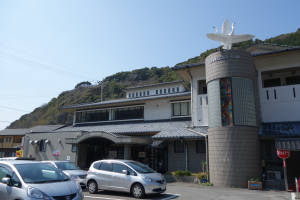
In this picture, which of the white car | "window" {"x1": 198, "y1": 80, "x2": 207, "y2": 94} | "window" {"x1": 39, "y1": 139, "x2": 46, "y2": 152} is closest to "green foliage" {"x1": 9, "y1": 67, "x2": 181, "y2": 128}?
"window" {"x1": 39, "y1": 139, "x2": 46, "y2": 152}

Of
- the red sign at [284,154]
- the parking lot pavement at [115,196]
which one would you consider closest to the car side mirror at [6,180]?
the parking lot pavement at [115,196]

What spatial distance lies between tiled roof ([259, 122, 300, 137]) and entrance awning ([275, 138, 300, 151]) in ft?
2.95

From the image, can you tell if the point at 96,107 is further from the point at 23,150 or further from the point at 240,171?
the point at 240,171

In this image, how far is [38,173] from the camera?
23.6ft

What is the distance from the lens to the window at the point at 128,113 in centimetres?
2464

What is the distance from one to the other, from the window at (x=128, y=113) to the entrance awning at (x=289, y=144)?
1353 cm

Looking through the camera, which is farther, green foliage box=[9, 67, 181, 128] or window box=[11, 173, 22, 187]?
green foliage box=[9, 67, 181, 128]

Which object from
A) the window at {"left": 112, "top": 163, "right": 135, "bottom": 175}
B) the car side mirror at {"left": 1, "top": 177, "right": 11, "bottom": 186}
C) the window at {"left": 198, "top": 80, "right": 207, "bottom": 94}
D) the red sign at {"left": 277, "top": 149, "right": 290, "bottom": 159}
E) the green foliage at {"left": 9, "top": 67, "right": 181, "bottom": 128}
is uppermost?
the green foliage at {"left": 9, "top": 67, "right": 181, "bottom": 128}

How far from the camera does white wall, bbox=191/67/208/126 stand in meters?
18.9

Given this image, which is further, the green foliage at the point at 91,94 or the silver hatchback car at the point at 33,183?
the green foliage at the point at 91,94

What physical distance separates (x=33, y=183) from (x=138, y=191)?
16.1 ft

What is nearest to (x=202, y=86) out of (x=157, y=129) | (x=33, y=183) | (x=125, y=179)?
(x=157, y=129)

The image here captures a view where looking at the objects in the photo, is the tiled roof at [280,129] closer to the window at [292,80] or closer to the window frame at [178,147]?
the window at [292,80]

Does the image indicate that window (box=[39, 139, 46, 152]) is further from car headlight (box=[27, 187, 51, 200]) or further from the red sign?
the red sign
